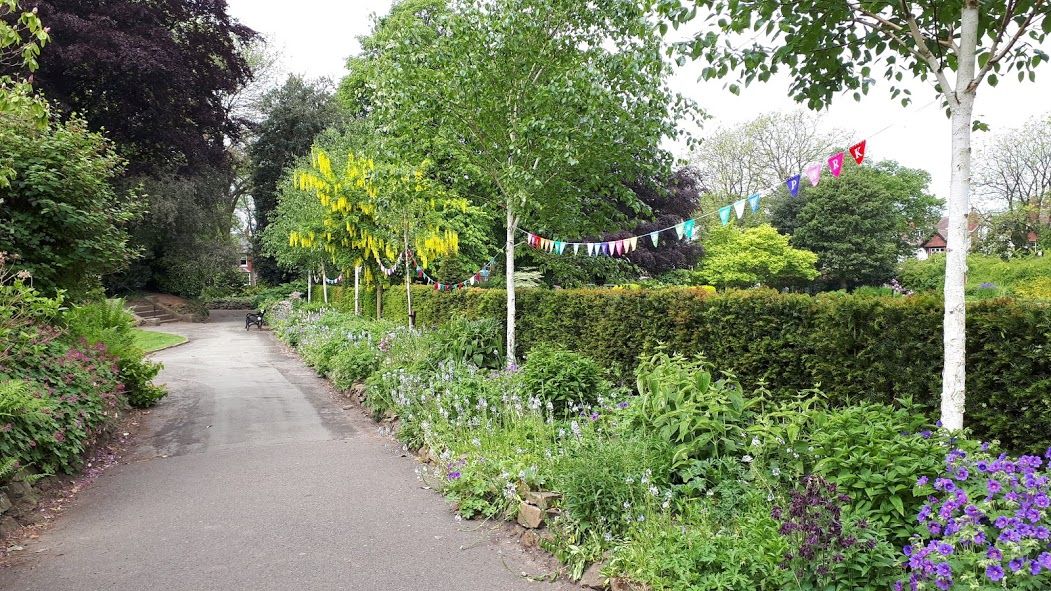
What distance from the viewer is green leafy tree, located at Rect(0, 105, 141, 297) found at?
670 cm

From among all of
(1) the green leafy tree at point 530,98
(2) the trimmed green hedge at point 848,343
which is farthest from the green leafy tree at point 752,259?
(2) the trimmed green hedge at point 848,343

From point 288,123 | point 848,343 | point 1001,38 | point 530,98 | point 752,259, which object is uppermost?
point 288,123

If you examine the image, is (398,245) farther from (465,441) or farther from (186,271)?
(186,271)

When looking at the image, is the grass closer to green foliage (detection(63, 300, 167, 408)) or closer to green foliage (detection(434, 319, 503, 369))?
green foliage (detection(63, 300, 167, 408))

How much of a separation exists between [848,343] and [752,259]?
34.4 metres

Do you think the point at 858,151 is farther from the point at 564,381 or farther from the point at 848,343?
the point at 564,381

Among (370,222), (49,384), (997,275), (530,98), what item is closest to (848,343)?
(530,98)

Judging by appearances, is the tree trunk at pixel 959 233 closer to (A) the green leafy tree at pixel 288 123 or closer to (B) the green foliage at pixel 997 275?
(B) the green foliage at pixel 997 275

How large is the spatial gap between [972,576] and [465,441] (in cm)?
426

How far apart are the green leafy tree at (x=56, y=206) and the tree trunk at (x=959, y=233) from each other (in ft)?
26.3

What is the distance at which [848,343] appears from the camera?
184 inches

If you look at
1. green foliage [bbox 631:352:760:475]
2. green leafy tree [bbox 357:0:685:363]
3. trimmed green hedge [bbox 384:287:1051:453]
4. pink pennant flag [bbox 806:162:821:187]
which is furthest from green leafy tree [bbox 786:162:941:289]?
green foliage [bbox 631:352:760:475]

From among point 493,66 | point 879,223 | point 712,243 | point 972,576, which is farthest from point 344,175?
point 879,223

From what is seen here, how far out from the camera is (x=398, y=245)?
47.7ft
